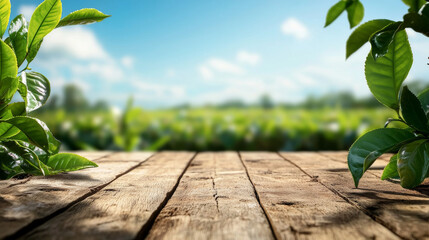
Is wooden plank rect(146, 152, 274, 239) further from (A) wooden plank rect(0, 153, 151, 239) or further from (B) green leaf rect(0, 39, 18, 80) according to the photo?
(B) green leaf rect(0, 39, 18, 80)

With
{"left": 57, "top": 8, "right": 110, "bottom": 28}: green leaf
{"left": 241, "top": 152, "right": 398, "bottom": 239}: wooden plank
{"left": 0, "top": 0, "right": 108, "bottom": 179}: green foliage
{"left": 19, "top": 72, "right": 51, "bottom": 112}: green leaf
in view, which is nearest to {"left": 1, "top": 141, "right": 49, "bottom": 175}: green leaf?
{"left": 0, "top": 0, "right": 108, "bottom": 179}: green foliage

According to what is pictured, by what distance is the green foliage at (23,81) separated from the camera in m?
0.99

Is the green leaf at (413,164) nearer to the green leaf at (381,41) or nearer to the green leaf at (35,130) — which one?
the green leaf at (381,41)

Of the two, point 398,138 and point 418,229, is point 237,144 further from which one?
point 418,229

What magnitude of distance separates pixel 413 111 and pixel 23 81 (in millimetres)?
992

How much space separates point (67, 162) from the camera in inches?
46.2

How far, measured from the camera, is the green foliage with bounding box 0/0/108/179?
0.99 meters

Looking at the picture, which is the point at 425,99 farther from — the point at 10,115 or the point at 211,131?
the point at 211,131

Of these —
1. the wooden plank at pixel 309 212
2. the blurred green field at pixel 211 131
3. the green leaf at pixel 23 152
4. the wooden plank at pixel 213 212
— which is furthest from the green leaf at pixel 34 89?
the blurred green field at pixel 211 131

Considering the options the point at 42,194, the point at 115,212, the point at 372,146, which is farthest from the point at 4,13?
the point at 372,146

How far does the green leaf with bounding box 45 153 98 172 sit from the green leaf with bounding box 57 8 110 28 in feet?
1.27

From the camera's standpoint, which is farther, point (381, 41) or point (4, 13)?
point (4, 13)

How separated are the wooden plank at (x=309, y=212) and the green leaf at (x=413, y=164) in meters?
0.18

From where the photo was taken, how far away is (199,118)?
2.78m
